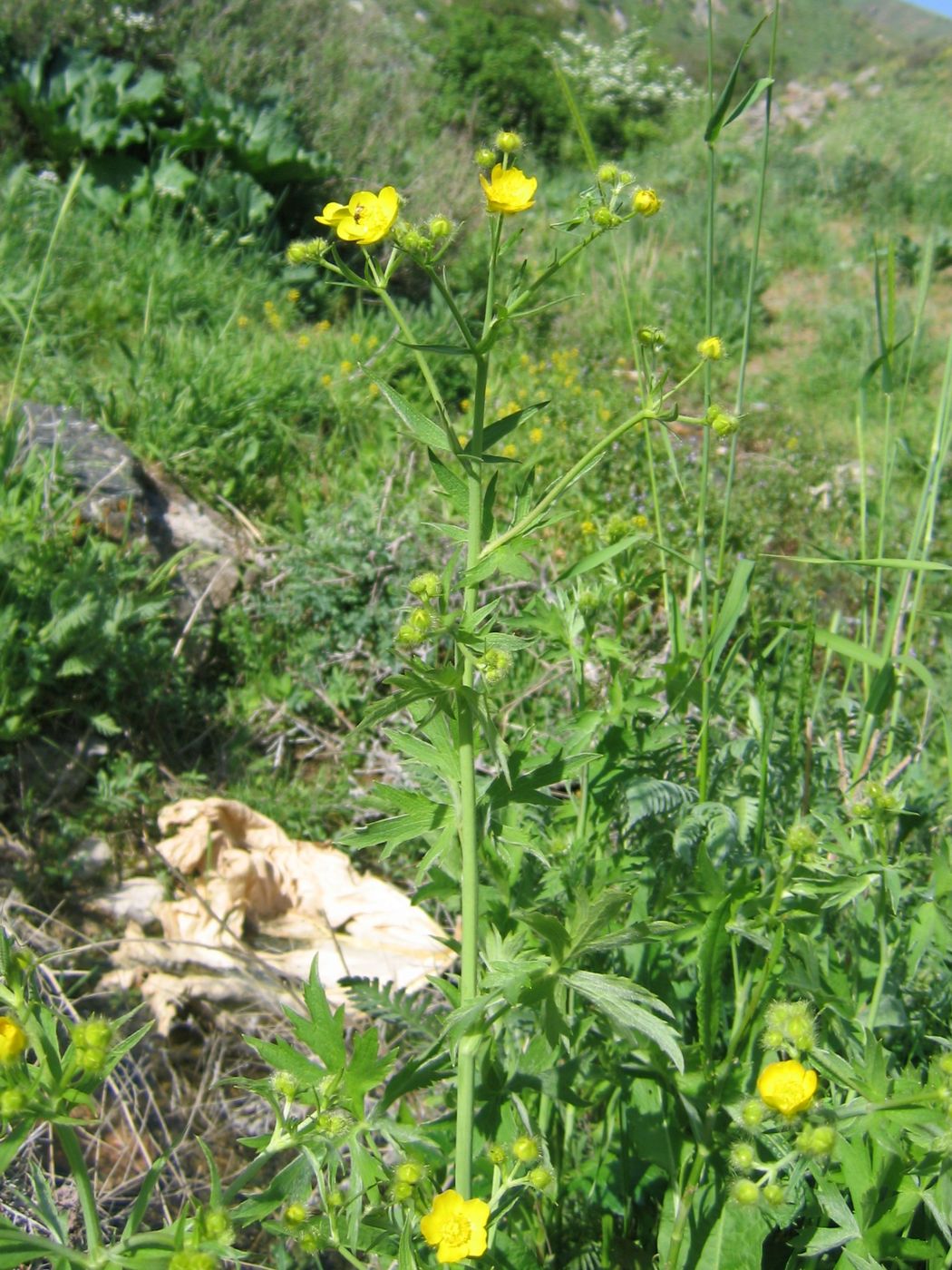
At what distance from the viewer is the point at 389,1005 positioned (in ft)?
4.98

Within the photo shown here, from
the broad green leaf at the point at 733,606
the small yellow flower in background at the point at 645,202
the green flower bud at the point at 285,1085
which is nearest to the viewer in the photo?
the green flower bud at the point at 285,1085

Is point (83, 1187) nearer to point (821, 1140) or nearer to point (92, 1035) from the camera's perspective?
point (92, 1035)

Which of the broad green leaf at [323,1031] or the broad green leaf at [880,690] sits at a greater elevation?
the broad green leaf at [880,690]

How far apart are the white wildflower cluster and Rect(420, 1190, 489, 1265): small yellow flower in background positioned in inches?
532

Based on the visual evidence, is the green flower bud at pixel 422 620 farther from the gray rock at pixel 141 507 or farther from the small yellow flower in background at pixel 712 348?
the gray rock at pixel 141 507

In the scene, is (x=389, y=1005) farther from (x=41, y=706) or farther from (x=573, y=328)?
(x=573, y=328)

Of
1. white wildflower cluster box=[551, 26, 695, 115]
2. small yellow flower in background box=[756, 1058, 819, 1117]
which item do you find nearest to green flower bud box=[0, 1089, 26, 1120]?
small yellow flower in background box=[756, 1058, 819, 1117]

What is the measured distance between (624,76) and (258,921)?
14.7 meters

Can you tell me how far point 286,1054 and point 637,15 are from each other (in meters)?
25.9

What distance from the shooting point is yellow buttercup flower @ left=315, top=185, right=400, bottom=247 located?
3.97 feet

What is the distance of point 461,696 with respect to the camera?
113 cm

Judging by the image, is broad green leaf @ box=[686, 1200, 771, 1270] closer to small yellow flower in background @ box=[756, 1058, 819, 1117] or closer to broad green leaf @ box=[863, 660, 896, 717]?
small yellow flower in background @ box=[756, 1058, 819, 1117]

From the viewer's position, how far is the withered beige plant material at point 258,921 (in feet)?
6.92

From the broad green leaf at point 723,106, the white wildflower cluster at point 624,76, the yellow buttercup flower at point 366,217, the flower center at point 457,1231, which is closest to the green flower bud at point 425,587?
the yellow buttercup flower at point 366,217
